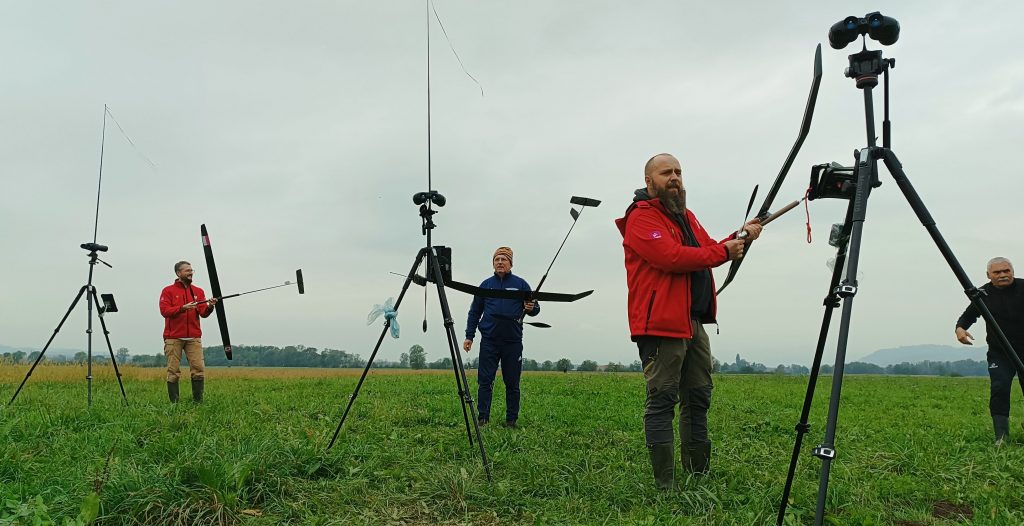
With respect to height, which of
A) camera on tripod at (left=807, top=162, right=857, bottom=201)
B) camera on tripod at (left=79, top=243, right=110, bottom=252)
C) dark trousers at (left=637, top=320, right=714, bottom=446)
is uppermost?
camera on tripod at (left=79, top=243, right=110, bottom=252)

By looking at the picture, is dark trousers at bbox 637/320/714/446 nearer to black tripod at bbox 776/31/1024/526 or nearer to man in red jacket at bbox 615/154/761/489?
man in red jacket at bbox 615/154/761/489

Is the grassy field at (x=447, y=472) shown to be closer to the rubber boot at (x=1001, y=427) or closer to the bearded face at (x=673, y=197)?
the rubber boot at (x=1001, y=427)

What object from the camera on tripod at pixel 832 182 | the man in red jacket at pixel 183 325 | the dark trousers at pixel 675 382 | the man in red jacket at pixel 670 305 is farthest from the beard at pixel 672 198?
the man in red jacket at pixel 183 325

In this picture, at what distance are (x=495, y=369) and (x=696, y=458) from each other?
3.32m

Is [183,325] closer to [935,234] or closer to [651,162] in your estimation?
[651,162]

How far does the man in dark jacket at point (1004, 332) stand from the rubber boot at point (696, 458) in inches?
147

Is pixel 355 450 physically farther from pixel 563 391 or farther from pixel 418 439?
pixel 563 391

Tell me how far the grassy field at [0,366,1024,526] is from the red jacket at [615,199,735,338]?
109 centimetres

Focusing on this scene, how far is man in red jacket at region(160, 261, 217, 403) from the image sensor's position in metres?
9.38

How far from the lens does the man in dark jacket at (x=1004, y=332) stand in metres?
6.46

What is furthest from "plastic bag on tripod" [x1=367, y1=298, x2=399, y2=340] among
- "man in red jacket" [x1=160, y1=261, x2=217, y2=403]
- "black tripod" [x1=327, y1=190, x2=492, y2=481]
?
"man in red jacket" [x1=160, y1=261, x2=217, y2=403]

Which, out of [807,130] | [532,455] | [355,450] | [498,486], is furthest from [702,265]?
[355,450]

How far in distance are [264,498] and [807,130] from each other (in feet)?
12.6

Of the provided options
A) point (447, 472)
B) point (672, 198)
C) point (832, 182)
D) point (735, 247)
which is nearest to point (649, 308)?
point (735, 247)
